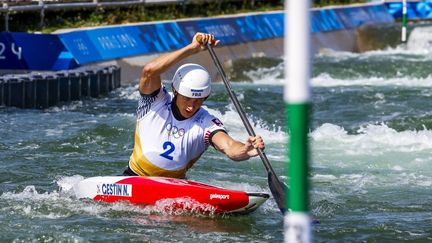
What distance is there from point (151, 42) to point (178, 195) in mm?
12791

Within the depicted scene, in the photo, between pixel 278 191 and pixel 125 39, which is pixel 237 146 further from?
pixel 125 39

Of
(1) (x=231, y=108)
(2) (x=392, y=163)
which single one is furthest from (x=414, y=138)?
(1) (x=231, y=108)

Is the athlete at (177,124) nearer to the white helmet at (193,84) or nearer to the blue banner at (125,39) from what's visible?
the white helmet at (193,84)

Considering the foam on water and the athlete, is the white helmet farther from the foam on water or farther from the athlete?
the foam on water

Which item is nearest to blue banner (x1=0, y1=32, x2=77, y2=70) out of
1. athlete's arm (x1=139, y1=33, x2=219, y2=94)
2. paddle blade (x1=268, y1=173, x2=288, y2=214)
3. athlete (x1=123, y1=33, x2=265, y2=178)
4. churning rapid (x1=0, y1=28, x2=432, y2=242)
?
churning rapid (x1=0, y1=28, x2=432, y2=242)

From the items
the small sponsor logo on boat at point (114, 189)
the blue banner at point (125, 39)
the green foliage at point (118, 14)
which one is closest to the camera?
the small sponsor logo on boat at point (114, 189)

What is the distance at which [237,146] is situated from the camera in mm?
8086

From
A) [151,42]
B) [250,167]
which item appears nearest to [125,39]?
[151,42]

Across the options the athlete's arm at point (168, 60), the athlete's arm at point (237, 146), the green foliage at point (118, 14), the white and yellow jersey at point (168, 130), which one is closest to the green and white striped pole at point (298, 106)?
the athlete's arm at point (237, 146)

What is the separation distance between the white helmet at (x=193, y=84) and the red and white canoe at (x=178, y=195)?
73 centimetres

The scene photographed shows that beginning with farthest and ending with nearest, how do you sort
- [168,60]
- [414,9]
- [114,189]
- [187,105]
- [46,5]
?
[414,9] < [46,5] < [114,189] < [187,105] < [168,60]

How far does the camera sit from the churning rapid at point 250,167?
27.6 ft

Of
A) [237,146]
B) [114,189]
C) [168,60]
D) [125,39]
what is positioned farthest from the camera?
[125,39]

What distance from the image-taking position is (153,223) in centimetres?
846
